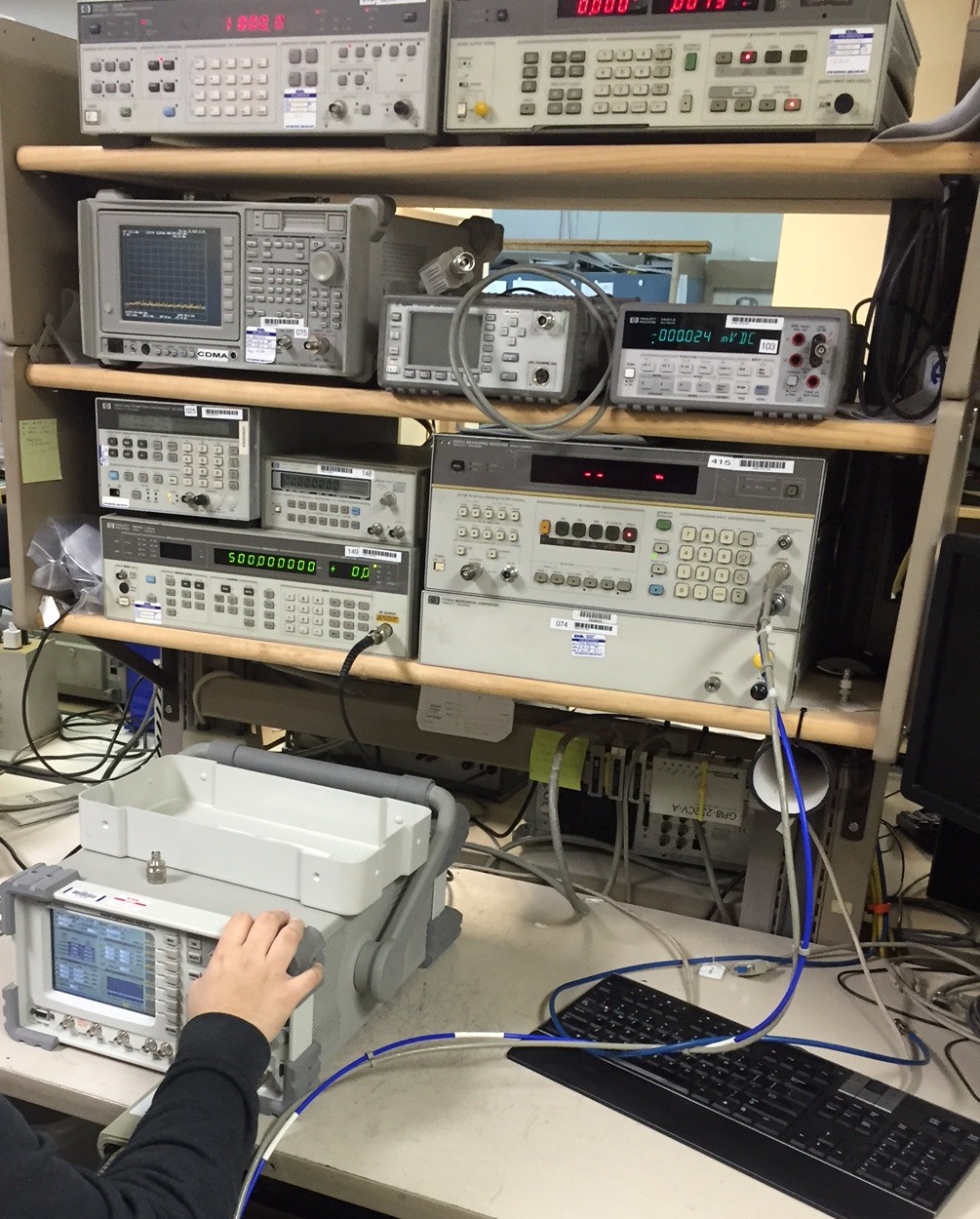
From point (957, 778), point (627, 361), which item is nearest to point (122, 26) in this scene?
point (627, 361)

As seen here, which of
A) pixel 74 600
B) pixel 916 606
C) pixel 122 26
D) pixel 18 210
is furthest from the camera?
pixel 74 600

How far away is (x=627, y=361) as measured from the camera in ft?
3.54

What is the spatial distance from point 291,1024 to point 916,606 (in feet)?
2.54

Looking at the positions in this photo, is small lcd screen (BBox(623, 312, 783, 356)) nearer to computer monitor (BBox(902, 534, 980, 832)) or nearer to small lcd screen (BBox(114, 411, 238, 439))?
computer monitor (BBox(902, 534, 980, 832))

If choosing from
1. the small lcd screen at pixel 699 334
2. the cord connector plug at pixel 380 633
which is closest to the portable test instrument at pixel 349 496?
the cord connector plug at pixel 380 633

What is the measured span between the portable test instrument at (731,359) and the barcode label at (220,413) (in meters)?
0.50

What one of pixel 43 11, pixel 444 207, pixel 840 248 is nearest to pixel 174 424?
pixel 444 207

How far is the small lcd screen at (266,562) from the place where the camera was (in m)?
1.28

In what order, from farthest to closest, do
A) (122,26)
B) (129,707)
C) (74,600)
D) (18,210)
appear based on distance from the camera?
(129,707), (74,600), (18,210), (122,26)

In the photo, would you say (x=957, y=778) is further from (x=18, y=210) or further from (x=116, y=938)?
(x=18, y=210)

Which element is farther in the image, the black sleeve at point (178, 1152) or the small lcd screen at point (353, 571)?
the small lcd screen at point (353, 571)

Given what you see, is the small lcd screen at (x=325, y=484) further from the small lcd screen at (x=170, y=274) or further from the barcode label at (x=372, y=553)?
the small lcd screen at (x=170, y=274)

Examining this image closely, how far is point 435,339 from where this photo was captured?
1.14m

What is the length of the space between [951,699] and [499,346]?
63cm
